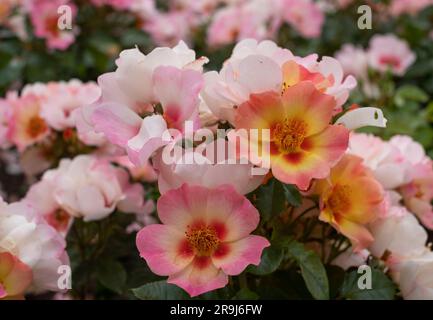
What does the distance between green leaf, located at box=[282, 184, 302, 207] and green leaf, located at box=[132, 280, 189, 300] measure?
187 millimetres

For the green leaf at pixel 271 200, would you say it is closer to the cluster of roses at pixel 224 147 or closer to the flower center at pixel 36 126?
the cluster of roses at pixel 224 147

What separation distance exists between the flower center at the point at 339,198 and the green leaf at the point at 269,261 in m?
0.10

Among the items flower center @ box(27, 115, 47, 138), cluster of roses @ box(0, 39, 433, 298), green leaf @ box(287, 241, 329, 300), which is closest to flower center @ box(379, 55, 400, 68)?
flower center @ box(27, 115, 47, 138)

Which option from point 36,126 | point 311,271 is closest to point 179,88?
point 311,271

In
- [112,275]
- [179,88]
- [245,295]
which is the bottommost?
[245,295]

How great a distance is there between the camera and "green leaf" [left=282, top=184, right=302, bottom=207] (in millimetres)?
922

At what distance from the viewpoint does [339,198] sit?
0.98m

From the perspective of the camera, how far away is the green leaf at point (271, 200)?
90 cm

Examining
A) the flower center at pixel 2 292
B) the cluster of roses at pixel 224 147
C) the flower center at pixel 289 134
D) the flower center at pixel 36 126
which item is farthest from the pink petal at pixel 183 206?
the flower center at pixel 36 126

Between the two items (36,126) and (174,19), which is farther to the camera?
(174,19)

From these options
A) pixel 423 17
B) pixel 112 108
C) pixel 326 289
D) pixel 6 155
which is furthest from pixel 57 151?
pixel 423 17

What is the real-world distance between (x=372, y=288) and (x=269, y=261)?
0.19 meters

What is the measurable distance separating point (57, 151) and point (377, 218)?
71cm

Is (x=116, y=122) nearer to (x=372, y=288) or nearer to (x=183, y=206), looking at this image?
(x=183, y=206)
